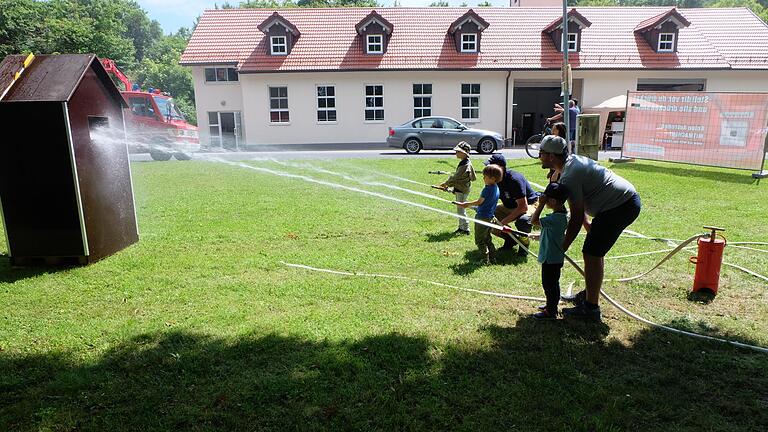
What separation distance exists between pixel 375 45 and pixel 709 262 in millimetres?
26141

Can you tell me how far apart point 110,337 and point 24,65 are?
13.5 ft

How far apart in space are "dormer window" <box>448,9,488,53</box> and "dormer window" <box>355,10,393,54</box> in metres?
3.63

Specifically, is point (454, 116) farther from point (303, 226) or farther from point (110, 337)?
point (110, 337)

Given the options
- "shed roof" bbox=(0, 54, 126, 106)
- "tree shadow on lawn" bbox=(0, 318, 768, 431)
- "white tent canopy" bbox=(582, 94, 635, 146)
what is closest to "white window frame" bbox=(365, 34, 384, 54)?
"white tent canopy" bbox=(582, 94, 635, 146)

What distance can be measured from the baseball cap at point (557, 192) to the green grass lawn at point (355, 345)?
1.21m

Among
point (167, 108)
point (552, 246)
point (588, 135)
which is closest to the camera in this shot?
point (552, 246)

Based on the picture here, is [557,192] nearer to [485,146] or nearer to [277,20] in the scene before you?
[485,146]

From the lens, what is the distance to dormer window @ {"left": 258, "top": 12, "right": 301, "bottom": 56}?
29.0m

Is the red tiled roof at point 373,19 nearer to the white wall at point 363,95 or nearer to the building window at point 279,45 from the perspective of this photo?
the white wall at point 363,95

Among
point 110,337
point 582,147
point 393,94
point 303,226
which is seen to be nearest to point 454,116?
point 393,94

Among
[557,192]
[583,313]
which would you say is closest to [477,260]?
[583,313]

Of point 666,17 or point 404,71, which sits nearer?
point 404,71

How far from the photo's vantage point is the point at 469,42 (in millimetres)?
29703

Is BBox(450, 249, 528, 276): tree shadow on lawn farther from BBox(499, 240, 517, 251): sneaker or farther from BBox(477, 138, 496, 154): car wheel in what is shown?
BBox(477, 138, 496, 154): car wheel
